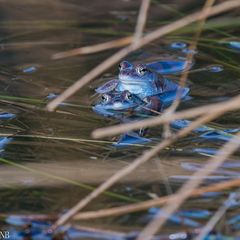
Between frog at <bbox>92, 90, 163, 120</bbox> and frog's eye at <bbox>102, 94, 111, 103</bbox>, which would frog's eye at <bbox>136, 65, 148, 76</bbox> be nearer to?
frog at <bbox>92, 90, 163, 120</bbox>

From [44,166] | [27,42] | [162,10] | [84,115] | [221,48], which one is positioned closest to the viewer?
[44,166]

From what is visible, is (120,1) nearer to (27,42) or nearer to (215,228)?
(27,42)

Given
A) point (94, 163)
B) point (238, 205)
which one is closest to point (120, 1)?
point (94, 163)

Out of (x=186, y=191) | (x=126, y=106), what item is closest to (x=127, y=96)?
(x=126, y=106)

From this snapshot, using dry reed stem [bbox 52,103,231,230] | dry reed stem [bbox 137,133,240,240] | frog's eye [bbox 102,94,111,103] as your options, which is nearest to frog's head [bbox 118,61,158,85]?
frog's eye [bbox 102,94,111,103]

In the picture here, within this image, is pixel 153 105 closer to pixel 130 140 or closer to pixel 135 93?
pixel 135 93

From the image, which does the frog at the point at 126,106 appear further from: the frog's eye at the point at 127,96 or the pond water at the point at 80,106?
the pond water at the point at 80,106

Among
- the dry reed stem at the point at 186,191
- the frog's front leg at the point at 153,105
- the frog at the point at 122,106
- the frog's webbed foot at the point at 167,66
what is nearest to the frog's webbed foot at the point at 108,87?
the frog at the point at 122,106
